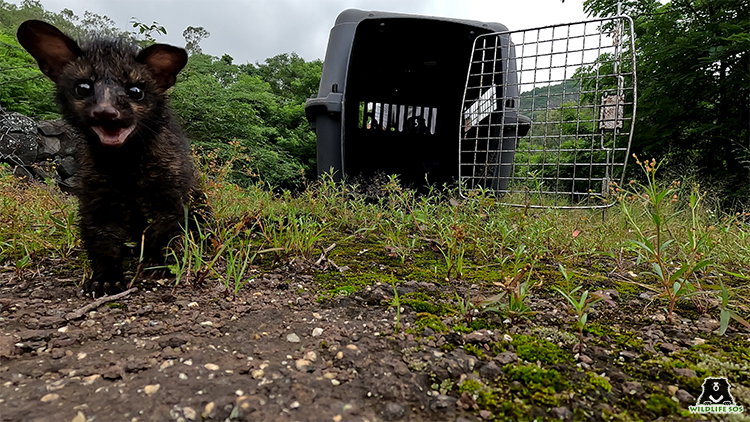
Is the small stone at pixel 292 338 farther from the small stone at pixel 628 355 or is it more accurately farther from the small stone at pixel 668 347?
the small stone at pixel 668 347

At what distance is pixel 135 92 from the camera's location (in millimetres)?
1428

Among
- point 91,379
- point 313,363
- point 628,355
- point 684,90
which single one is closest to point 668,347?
point 628,355

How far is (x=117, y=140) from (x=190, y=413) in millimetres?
1109

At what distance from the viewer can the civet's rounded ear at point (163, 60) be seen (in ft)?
4.83

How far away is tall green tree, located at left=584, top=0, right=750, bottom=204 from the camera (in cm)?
550

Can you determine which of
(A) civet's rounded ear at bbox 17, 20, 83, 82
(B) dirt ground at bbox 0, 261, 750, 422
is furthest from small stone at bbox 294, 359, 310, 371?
(A) civet's rounded ear at bbox 17, 20, 83, 82

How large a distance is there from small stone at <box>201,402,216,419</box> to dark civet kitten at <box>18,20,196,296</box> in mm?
943

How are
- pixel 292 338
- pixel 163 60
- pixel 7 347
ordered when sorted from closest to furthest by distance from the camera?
pixel 7 347
pixel 292 338
pixel 163 60

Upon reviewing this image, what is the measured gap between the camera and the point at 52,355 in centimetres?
89

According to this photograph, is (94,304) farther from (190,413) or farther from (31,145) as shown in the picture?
(31,145)

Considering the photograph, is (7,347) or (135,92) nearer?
(7,347)

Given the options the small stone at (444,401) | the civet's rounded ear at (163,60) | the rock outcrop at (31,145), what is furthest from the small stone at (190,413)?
the rock outcrop at (31,145)

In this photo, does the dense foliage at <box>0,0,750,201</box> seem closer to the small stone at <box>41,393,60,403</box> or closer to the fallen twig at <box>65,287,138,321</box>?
the fallen twig at <box>65,287,138,321</box>

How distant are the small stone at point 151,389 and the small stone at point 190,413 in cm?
10
